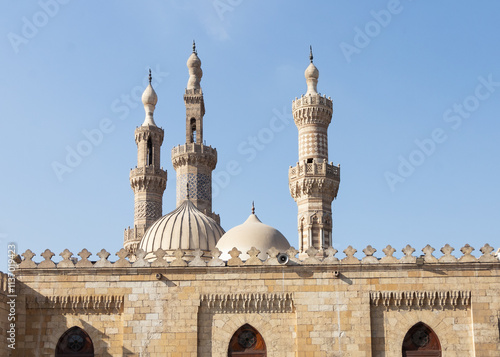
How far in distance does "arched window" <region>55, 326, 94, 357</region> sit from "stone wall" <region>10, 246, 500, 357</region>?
0.61ft

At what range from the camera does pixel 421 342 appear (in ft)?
57.4

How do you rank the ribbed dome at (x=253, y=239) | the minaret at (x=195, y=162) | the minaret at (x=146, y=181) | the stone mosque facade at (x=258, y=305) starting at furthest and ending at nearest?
1. the minaret at (x=146, y=181)
2. the minaret at (x=195, y=162)
3. the ribbed dome at (x=253, y=239)
4. the stone mosque facade at (x=258, y=305)

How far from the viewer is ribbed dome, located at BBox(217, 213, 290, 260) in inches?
893

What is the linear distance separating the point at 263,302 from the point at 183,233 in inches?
355

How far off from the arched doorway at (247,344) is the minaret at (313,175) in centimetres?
1155

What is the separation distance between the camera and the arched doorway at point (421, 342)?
17375 mm

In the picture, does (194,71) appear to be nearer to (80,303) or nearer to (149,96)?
(149,96)

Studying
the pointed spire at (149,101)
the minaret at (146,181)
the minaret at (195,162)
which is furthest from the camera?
the pointed spire at (149,101)

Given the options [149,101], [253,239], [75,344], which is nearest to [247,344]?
[75,344]

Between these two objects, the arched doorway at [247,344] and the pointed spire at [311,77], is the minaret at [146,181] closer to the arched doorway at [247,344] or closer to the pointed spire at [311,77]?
the pointed spire at [311,77]

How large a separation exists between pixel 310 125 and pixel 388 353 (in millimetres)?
14224

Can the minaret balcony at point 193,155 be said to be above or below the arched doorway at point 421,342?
above

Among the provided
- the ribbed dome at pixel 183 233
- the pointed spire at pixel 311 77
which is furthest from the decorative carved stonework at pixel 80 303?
the pointed spire at pixel 311 77

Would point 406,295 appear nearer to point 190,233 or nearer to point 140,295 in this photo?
point 140,295
